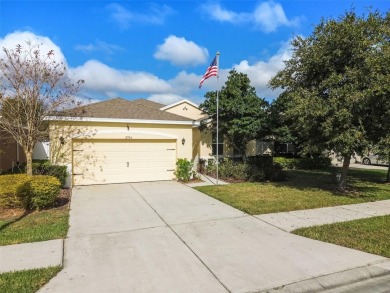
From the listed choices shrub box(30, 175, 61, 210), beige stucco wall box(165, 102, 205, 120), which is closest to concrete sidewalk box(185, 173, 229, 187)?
shrub box(30, 175, 61, 210)

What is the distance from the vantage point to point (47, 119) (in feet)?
35.9

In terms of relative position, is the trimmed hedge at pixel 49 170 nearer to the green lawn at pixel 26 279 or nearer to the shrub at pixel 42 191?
the shrub at pixel 42 191

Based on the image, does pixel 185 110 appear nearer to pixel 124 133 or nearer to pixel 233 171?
pixel 233 171

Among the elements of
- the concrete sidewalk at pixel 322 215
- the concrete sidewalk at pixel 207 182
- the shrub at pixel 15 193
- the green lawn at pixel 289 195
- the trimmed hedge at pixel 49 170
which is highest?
the trimmed hedge at pixel 49 170

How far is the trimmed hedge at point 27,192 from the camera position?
765 cm

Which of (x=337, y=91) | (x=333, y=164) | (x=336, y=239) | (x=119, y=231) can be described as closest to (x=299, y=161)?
(x=333, y=164)

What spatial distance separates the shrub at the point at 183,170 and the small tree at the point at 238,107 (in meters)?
2.77

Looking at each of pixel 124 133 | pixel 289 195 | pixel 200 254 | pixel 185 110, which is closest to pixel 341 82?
pixel 289 195

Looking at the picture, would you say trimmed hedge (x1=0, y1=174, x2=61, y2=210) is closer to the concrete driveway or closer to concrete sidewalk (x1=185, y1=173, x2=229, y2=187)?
the concrete driveway

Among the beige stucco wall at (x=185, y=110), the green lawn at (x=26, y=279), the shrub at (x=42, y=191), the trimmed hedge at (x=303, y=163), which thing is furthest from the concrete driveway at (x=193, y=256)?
the beige stucco wall at (x=185, y=110)

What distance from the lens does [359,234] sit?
6.02 m

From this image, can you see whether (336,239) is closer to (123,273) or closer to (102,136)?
(123,273)

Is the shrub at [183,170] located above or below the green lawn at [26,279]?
above

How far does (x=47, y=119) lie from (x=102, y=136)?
7.22 ft
